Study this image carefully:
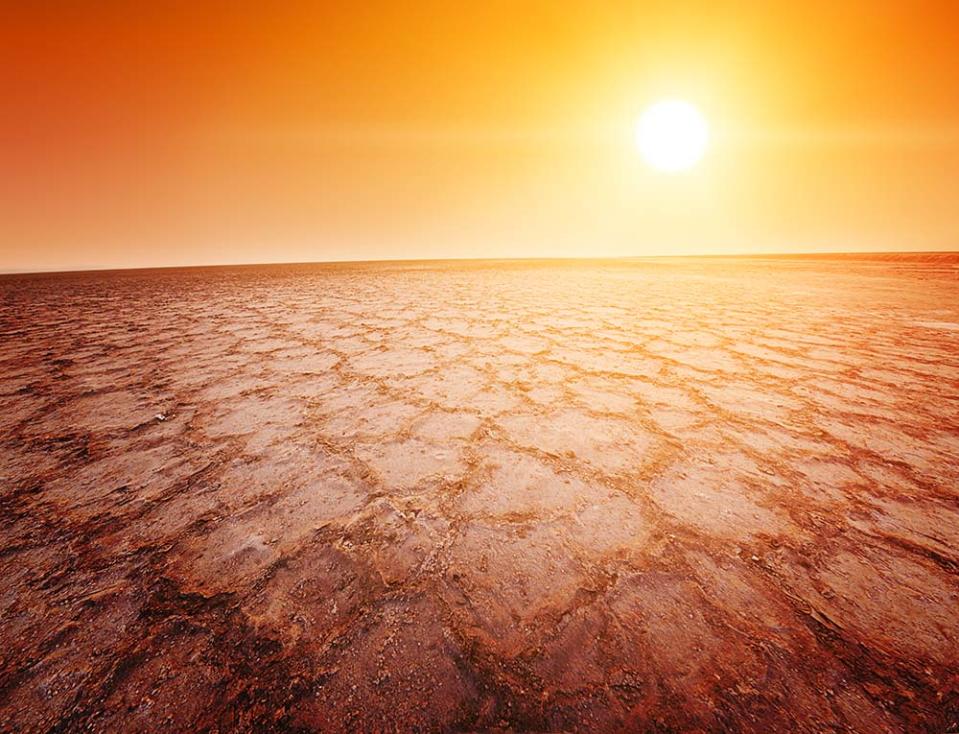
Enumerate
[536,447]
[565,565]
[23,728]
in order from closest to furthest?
[23,728] < [565,565] < [536,447]

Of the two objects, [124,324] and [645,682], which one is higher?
[124,324]

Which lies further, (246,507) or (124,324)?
(124,324)

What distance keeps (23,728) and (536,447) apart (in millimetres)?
1073

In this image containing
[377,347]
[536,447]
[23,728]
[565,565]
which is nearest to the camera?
[23,728]

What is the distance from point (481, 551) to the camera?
0.75 metres

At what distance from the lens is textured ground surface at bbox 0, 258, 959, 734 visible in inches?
19.9

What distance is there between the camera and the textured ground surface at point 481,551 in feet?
1.66

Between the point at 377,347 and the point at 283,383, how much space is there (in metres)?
0.71

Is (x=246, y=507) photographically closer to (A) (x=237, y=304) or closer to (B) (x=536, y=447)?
(B) (x=536, y=447)

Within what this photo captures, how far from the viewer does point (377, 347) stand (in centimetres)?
229

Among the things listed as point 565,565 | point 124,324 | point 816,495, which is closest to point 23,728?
point 565,565

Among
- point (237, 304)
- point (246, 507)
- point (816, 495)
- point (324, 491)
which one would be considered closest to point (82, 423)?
point (246, 507)

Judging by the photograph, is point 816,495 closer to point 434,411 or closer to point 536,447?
point 536,447

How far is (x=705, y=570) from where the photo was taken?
0.70 meters
